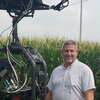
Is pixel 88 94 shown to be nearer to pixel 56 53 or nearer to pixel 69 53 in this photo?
pixel 69 53

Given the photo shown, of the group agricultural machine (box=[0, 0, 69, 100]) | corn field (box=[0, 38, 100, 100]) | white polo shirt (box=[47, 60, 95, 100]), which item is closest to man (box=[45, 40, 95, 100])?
white polo shirt (box=[47, 60, 95, 100])

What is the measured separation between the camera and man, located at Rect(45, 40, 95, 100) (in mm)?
3777

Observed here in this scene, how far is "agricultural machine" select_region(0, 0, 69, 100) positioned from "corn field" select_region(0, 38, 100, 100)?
353 cm

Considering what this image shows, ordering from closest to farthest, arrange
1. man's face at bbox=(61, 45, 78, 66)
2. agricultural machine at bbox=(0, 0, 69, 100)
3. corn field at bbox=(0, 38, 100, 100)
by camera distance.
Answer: agricultural machine at bbox=(0, 0, 69, 100), man's face at bbox=(61, 45, 78, 66), corn field at bbox=(0, 38, 100, 100)

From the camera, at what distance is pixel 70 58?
3.84 meters

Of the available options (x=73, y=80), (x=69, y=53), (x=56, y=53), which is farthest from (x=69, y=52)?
(x=56, y=53)

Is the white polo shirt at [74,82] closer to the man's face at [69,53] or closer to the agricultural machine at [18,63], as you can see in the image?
the man's face at [69,53]

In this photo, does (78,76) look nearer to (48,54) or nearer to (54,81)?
(54,81)

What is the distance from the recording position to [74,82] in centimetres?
381

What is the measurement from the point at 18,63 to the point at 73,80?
639 millimetres

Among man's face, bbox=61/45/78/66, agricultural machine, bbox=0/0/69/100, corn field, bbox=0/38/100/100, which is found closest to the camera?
agricultural machine, bbox=0/0/69/100

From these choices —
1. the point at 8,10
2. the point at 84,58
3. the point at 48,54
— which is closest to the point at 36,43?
the point at 48,54

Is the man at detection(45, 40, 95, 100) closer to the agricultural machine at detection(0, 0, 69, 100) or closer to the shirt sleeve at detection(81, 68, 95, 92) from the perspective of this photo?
the shirt sleeve at detection(81, 68, 95, 92)

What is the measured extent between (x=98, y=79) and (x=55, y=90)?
13.6ft
